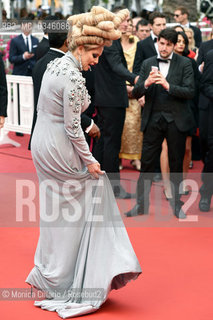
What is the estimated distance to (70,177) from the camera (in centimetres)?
464

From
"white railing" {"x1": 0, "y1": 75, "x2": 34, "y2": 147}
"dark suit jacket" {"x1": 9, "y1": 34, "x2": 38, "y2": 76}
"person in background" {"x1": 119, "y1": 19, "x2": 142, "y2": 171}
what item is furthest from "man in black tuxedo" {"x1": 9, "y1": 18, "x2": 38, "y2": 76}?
"person in background" {"x1": 119, "y1": 19, "x2": 142, "y2": 171}

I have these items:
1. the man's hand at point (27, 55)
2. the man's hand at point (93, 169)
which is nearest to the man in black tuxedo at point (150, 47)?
the man's hand at point (27, 55)

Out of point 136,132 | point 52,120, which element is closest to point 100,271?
point 52,120

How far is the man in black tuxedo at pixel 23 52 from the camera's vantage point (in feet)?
40.3

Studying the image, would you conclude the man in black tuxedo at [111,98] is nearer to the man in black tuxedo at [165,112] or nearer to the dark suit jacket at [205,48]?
the man in black tuxedo at [165,112]

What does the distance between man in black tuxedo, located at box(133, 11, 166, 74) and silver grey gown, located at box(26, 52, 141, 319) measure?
3.88 m

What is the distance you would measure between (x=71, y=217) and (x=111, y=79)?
3413mm

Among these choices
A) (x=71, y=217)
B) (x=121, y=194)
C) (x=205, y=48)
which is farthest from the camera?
(x=205, y=48)

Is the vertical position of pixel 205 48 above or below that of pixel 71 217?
above

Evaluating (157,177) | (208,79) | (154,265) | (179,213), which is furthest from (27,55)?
(154,265)

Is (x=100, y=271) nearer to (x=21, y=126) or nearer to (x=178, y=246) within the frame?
(x=178, y=246)

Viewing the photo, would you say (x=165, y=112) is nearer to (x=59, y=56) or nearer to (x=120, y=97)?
(x=120, y=97)

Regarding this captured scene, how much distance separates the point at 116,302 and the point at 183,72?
3123mm

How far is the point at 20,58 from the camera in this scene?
12.2 m
